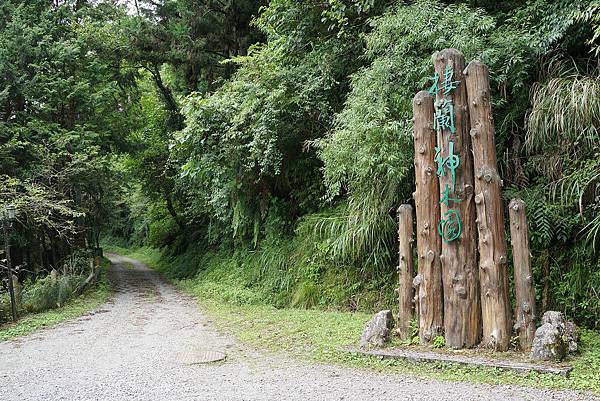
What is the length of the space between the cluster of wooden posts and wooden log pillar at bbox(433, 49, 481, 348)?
1cm

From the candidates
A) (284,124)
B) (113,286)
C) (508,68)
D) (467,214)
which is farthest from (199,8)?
(467,214)

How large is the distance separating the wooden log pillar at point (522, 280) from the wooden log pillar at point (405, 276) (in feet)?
4.43

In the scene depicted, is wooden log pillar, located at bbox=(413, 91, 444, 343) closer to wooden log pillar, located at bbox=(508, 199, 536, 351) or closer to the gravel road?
wooden log pillar, located at bbox=(508, 199, 536, 351)

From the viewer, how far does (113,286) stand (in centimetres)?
1650

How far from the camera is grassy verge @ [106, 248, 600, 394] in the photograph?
4805mm

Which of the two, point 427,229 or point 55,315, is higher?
point 427,229

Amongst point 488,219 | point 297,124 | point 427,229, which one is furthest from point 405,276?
point 297,124

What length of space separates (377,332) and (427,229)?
1.45 meters

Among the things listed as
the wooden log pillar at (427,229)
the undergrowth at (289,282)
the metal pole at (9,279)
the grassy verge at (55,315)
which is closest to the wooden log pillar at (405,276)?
the wooden log pillar at (427,229)

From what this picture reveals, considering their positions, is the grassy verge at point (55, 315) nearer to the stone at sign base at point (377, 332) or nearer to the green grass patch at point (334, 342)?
the green grass patch at point (334, 342)

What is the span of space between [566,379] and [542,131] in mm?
3657

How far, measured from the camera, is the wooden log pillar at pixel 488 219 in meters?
5.57

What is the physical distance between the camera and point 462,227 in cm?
593

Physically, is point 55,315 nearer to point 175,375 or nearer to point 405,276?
point 175,375
